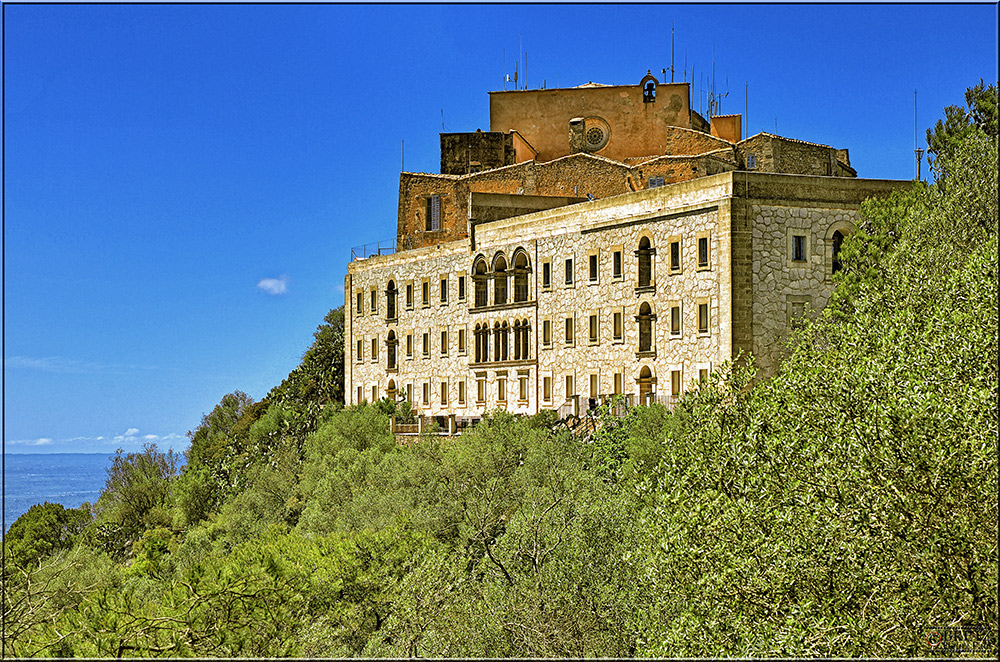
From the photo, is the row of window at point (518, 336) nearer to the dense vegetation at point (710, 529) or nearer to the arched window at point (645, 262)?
the arched window at point (645, 262)

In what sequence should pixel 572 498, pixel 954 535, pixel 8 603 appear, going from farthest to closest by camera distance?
pixel 572 498, pixel 8 603, pixel 954 535

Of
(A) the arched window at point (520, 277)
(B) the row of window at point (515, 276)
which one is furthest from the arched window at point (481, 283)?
(A) the arched window at point (520, 277)

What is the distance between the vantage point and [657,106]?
52.8 meters

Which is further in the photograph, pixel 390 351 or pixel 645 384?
pixel 390 351

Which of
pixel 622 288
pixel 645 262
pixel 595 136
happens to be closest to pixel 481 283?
pixel 622 288

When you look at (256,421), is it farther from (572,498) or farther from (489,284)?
(572,498)

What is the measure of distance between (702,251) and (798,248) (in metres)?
A: 2.91

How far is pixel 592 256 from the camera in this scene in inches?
1585

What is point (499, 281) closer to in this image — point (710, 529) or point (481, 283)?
point (481, 283)

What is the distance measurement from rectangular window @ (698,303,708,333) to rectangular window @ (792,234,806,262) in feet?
10.0

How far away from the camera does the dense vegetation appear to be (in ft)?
48.8

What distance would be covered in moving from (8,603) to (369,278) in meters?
35.2

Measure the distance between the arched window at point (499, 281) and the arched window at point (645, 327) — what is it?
25.5ft

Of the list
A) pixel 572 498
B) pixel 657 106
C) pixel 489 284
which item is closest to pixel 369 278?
pixel 489 284
